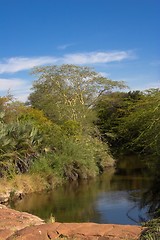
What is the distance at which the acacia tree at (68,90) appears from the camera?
31.6 metres

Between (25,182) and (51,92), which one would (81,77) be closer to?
(51,92)

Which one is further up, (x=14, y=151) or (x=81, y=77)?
(x=81, y=77)

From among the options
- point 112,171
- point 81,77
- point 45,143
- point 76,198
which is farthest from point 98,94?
point 76,198

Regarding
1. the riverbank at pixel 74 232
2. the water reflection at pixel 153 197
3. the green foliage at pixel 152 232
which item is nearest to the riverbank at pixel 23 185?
the water reflection at pixel 153 197

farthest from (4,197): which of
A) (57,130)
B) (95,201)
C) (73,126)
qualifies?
(73,126)

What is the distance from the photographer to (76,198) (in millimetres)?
17531

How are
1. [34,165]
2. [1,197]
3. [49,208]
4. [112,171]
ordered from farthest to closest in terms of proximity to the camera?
[112,171]
[34,165]
[1,197]
[49,208]

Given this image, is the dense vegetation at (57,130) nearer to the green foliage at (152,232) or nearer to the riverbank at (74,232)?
the riverbank at (74,232)

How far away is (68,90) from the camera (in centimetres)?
3350

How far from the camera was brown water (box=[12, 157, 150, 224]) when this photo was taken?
13.7 meters

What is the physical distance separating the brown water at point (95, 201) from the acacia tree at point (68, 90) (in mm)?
8912

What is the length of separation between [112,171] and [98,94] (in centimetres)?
1050

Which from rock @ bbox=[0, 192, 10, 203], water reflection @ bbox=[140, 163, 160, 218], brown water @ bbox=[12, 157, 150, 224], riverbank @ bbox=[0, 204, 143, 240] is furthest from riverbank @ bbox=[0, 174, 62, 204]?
riverbank @ bbox=[0, 204, 143, 240]

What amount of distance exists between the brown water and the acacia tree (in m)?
8.91
